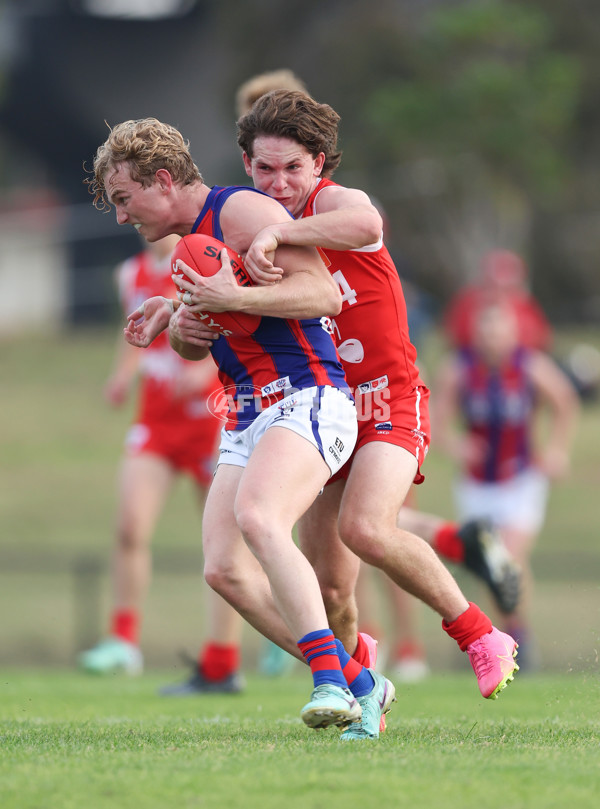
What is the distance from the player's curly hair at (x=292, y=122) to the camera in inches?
177

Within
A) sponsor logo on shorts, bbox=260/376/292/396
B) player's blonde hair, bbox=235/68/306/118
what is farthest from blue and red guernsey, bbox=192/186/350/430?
player's blonde hair, bbox=235/68/306/118

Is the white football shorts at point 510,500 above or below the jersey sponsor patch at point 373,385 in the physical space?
above

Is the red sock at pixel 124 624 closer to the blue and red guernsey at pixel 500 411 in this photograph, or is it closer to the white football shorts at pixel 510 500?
the white football shorts at pixel 510 500

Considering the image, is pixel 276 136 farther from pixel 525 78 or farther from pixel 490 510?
pixel 525 78

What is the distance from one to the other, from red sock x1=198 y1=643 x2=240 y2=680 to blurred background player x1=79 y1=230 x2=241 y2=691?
105cm

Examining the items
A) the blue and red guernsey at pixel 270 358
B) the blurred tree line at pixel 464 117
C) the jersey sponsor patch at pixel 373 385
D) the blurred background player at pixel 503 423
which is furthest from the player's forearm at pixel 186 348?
the blurred tree line at pixel 464 117

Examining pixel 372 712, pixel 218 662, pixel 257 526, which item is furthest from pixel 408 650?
pixel 257 526

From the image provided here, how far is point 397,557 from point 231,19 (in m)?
26.2

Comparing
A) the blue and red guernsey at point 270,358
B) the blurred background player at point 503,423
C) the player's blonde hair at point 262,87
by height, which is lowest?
the blue and red guernsey at point 270,358

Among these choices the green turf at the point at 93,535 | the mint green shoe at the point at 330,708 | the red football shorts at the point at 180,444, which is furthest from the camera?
the green turf at the point at 93,535

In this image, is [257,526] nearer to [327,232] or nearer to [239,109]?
[327,232]

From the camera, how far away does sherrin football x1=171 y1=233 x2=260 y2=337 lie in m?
4.26

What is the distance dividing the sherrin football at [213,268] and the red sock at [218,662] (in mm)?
2901

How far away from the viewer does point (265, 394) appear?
4.39 meters
